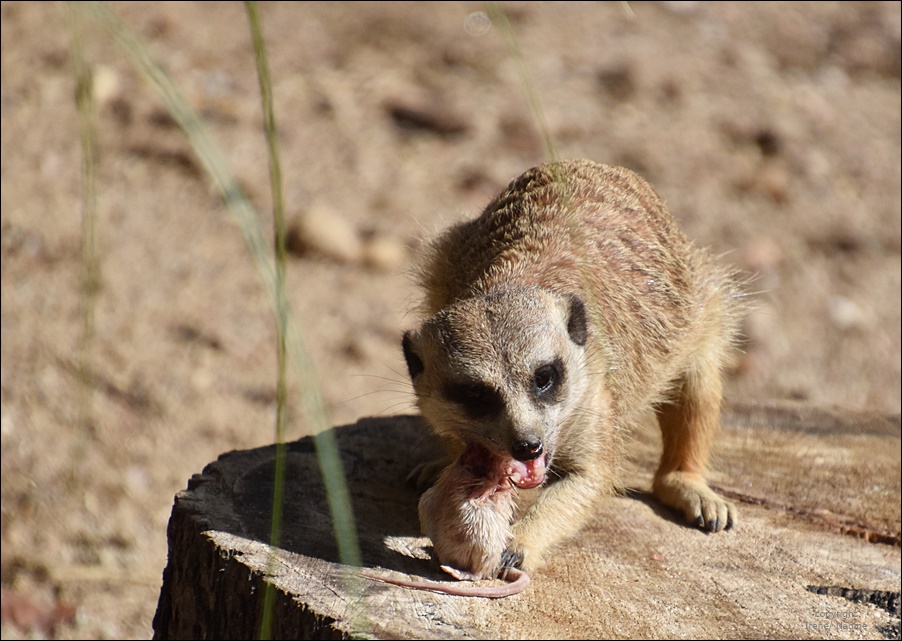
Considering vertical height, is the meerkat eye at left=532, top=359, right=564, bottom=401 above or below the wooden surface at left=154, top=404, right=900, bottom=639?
above

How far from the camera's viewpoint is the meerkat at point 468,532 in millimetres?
2082

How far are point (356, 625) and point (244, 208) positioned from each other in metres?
1.01

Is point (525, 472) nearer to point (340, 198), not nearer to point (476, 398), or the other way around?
point (476, 398)

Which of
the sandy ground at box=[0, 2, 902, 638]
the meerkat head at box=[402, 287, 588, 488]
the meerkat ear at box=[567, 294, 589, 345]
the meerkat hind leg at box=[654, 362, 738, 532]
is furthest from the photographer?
the sandy ground at box=[0, 2, 902, 638]

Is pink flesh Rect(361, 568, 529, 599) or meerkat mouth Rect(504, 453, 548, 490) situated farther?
meerkat mouth Rect(504, 453, 548, 490)

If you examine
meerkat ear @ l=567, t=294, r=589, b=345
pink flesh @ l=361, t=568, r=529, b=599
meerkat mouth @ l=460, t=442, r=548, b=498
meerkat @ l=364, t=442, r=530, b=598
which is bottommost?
pink flesh @ l=361, t=568, r=529, b=599

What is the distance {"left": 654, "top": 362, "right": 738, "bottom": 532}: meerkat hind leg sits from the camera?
295 cm

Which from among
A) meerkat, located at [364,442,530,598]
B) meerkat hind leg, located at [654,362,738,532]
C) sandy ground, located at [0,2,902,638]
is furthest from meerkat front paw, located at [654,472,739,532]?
sandy ground, located at [0,2,902,638]

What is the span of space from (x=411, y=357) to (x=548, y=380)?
0.41 m

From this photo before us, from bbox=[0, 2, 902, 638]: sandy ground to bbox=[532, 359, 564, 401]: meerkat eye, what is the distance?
122 centimetres

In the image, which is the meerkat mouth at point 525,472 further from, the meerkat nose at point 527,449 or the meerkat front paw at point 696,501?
the meerkat front paw at point 696,501

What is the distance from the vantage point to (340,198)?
5941mm

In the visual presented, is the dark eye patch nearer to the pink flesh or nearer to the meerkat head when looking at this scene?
the meerkat head

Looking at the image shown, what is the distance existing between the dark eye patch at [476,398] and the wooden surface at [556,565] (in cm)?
33
